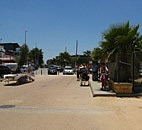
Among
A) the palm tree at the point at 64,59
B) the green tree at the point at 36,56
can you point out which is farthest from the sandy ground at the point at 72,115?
the green tree at the point at 36,56

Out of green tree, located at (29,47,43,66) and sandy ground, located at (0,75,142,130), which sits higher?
green tree, located at (29,47,43,66)

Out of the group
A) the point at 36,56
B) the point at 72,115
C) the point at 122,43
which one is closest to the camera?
the point at 72,115

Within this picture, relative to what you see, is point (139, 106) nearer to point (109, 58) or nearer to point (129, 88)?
point (129, 88)

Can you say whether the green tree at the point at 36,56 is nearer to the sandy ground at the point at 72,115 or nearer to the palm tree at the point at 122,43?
the palm tree at the point at 122,43

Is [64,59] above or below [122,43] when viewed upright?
above

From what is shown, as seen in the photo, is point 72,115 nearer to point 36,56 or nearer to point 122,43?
point 122,43

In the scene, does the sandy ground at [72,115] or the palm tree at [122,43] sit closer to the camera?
the sandy ground at [72,115]

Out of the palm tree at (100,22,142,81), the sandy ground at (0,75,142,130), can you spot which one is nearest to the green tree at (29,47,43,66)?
the palm tree at (100,22,142,81)

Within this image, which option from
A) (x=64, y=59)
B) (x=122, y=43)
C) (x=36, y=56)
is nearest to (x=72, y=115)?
(x=122, y=43)

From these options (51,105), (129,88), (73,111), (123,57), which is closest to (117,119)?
(73,111)

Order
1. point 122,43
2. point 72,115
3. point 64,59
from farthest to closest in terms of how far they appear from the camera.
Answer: point 64,59
point 122,43
point 72,115

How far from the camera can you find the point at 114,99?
48.5 feet

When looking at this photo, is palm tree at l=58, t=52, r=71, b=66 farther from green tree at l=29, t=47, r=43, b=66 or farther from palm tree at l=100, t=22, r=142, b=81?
palm tree at l=100, t=22, r=142, b=81

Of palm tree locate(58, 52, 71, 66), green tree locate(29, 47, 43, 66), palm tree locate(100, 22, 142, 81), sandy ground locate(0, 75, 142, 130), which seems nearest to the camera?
sandy ground locate(0, 75, 142, 130)
